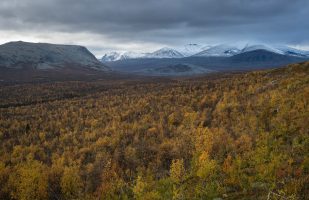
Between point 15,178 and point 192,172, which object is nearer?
point 192,172

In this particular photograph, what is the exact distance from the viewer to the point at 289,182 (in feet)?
48.3

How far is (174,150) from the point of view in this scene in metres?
25.9

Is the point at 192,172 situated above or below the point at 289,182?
below

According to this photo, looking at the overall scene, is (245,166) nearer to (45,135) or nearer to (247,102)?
(247,102)

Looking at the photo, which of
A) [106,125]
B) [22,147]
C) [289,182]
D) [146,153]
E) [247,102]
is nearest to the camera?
[289,182]

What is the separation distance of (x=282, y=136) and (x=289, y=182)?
27.8ft

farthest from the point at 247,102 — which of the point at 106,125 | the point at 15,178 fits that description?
the point at 15,178

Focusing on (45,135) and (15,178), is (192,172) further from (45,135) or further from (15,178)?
(45,135)

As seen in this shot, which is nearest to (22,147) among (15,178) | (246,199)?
(15,178)

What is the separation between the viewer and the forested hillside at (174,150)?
16984 millimetres

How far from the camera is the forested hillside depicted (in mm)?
16984

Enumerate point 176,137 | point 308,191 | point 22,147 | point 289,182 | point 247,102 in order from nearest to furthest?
point 308,191 → point 289,182 → point 176,137 → point 22,147 → point 247,102

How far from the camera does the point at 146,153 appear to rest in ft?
89.7

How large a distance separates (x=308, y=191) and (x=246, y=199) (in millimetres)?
2556
